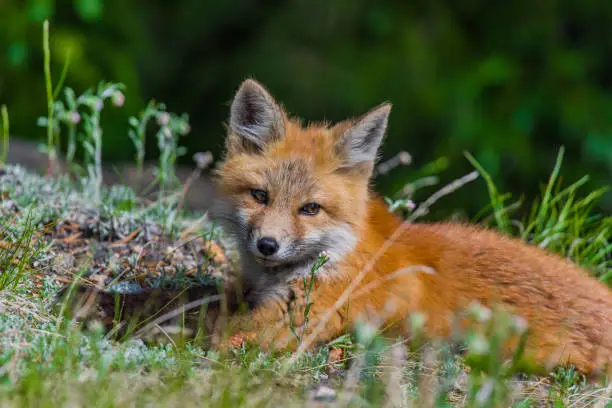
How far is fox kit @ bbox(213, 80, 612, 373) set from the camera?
349cm

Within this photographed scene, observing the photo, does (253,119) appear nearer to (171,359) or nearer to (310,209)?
(310,209)

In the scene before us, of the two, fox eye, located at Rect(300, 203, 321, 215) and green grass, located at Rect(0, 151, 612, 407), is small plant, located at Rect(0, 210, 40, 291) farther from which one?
fox eye, located at Rect(300, 203, 321, 215)

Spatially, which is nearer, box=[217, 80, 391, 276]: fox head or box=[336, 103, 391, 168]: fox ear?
box=[217, 80, 391, 276]: fox head

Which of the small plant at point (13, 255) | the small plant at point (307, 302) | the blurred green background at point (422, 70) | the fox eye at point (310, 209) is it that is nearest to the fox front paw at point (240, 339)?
the small plant at point (307, 302)

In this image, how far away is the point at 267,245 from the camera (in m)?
3.42

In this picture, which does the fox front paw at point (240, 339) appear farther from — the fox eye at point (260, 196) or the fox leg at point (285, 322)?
the fox eye at point (260, 196)

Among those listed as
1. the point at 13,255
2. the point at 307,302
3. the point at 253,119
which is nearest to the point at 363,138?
the point at 253,119

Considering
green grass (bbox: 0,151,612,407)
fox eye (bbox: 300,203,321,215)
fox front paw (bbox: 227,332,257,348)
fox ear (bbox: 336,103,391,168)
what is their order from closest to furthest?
green grass (bbox: 0,151,612,407)
fox front paw (bbox: 227,332,257,348)
fox eye (bbox: 300,203,321,215)
fox ear (bbox: 336,103,391,168)

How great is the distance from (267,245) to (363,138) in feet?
2.57

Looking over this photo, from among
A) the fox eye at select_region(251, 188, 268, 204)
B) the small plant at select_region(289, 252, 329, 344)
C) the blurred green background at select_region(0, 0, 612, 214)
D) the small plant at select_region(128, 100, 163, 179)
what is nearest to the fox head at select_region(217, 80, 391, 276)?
the fox eye at select_region(251, 188, 268, 204)

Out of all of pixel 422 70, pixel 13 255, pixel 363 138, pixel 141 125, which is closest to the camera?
pixel 13 255

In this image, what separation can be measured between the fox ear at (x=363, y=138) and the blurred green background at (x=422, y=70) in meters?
3.60

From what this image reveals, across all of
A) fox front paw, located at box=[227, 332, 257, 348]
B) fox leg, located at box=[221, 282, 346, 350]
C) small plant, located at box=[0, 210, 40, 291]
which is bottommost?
fox front paw, located at box=[227, 332, 257, 348]

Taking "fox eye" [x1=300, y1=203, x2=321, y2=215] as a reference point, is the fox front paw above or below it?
below
